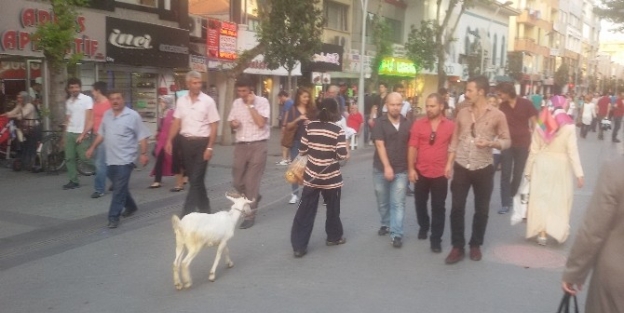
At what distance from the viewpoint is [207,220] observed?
559 centimetres

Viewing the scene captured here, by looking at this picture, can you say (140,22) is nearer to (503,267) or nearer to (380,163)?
(380,163)

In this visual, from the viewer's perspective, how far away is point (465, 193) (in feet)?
21.2

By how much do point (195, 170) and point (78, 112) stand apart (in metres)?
3.72

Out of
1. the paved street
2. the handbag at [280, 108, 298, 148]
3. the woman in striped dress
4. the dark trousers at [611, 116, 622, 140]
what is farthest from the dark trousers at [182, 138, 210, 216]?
the dark trousers at [611, 116, 622, 140]

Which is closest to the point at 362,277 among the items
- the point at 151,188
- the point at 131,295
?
the point at 131,295

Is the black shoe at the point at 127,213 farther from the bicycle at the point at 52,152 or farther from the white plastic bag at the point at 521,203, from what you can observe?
the white plastic bag at the point at 521,203

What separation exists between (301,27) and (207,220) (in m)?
12.4

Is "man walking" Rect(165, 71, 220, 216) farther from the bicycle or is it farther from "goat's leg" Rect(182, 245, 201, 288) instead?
the bicycle

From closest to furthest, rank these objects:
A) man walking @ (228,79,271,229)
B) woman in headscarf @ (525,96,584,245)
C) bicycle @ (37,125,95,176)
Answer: woman in headscarf @ (525,96,584,245), man walking @ (228,79,271,229), bicycle @ (37,125,95,176)

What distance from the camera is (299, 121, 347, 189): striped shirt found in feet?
22.0

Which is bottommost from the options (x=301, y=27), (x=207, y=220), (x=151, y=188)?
(x=151, y=188)

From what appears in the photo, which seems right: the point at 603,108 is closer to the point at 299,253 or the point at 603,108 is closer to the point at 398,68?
the point at 398,68

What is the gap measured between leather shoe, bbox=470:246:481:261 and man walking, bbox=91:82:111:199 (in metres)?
5.76

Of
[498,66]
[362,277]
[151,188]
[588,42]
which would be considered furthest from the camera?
[588,42]
